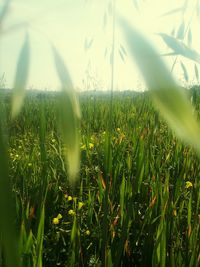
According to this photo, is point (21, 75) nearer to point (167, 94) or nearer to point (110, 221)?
point (167, 94)

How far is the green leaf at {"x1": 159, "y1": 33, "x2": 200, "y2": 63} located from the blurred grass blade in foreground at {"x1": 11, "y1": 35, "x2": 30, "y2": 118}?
0.18 m

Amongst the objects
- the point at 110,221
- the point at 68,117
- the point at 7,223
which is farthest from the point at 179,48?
the point at 110,221

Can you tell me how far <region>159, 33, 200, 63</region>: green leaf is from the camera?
421 mm

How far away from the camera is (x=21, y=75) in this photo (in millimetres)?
414

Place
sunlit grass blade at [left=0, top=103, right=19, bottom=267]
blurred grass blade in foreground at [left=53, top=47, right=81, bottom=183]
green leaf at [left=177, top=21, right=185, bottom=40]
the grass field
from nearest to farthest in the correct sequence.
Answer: sunlit grass blade at [left=0, top=103, right=19, bottom=267] < blurred grass blade in foreground at [left=53, top=47, right=81, bottom=183] < the grass field < green leaf at [left=177, top=21, right=185, bottom=40]

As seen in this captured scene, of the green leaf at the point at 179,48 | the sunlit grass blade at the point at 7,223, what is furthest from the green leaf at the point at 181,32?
the sunlit grass blade at the point at 7,223

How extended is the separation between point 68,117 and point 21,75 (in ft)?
0.23

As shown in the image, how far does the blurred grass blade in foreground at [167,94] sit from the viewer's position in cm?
30

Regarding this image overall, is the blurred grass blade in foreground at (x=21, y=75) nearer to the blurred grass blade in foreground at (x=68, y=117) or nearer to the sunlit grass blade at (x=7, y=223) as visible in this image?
the blurred grass blade in foreground at (x=68, y=117)

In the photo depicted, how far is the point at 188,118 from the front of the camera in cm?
31

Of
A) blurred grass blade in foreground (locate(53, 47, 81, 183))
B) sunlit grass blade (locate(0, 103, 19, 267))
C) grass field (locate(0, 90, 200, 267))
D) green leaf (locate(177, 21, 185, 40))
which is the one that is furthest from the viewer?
green leaf (locate(177, 21, 185, 40))

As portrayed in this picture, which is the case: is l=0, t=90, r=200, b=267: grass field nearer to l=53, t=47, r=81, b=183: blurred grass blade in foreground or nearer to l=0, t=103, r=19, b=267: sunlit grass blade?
l=53, t=47, r=81, b=183: blurred grass blade in foreground

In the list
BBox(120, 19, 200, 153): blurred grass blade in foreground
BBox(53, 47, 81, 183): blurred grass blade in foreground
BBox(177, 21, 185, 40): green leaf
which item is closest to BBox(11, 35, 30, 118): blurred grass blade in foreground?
BBox(53, 47, 81, 183): blurred grass blade in foreground

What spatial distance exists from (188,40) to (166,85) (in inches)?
37.9
